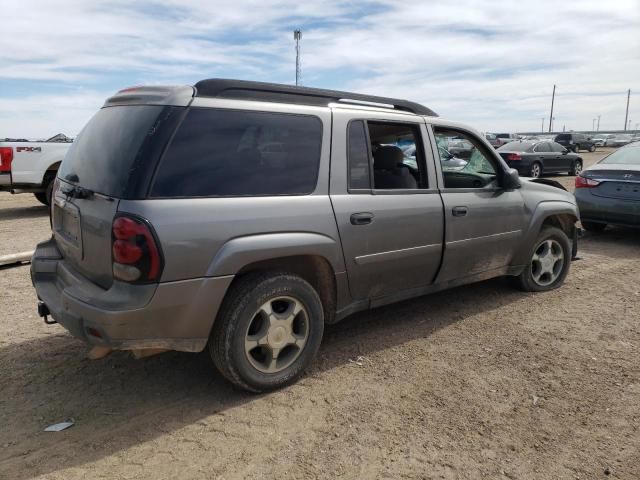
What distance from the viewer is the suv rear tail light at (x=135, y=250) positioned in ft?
8.77

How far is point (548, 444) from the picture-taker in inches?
110

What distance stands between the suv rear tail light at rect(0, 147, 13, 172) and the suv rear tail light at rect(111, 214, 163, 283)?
8.42 meters

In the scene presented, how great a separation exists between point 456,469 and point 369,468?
433 millimetres

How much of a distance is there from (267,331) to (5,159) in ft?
28.5

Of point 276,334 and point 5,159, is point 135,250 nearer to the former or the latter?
point 276,334

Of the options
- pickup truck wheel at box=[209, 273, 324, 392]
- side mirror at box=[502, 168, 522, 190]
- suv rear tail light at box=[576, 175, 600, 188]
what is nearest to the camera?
pickup truck wheel at box=[209, 273, 324, 392]

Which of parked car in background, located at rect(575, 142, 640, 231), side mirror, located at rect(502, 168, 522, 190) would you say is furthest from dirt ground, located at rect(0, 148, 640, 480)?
parked car in background, located at rect(575, 142, 640, 231)

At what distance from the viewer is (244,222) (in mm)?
2984

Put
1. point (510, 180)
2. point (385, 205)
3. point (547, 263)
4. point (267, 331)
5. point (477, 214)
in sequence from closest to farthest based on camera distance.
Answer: point (267, 331)
point (385, 205)
point (477, 214)
point (510, 180)
point (547, 263)

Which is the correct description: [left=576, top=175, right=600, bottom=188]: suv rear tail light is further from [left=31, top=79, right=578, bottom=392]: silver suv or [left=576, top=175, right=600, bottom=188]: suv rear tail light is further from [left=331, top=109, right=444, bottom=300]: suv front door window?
[left=331, top=109, right=444, bottom=300]: suv front door window

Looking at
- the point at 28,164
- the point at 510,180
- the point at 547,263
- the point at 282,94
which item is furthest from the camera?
the point at 28,164

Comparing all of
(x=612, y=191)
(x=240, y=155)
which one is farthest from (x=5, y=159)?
(x=612, y=191)

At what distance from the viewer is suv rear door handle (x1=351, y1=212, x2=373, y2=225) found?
352cm

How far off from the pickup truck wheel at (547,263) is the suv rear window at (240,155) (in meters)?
2.90
